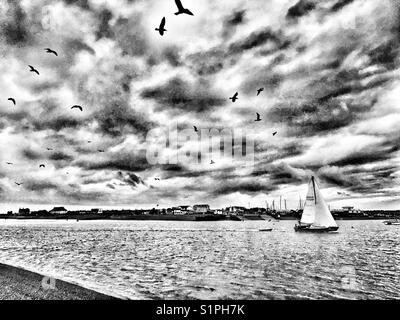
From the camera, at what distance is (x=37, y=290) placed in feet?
52.7

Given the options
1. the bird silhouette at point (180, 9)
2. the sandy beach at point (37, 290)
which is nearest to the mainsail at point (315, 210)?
the sandy beach at point (37, 290)

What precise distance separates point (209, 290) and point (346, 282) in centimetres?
1182

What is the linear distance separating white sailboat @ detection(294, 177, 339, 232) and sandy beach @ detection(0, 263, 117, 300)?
76.8 meters

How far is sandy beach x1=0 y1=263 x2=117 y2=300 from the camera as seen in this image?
14.9 m

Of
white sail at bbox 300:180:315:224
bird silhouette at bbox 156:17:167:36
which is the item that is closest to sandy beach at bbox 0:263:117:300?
bird silhouette at bbox 156:17:167:36

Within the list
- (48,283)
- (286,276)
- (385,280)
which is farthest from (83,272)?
(385,280)

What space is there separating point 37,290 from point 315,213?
82.7 metres

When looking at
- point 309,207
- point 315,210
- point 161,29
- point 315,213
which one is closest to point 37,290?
point 161,29

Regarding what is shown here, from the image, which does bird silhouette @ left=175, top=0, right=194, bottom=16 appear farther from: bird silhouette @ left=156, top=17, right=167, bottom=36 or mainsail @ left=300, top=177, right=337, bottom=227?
mainsail @ left=300, top=177, right=337, bottom=227

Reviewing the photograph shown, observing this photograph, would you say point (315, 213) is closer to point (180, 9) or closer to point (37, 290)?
point (37, 290)

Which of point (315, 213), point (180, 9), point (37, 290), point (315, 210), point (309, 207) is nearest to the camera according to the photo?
point (180, 9)

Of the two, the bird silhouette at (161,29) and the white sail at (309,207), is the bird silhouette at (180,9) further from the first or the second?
the white sail at (309,207)

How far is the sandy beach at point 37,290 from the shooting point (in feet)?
48.8
